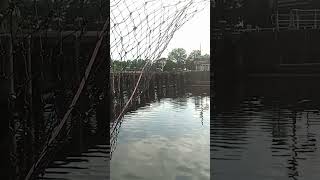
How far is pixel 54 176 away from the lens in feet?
6.84

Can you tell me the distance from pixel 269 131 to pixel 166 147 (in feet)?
2.55

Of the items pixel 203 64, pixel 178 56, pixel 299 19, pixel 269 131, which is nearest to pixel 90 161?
pixel 178 56

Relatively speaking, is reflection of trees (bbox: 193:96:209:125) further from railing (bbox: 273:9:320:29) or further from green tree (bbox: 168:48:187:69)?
railing (bbox: 273:9:320:29)

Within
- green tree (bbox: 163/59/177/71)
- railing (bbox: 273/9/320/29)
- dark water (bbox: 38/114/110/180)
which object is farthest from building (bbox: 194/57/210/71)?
dark water (bbox: 38/114/110/180)

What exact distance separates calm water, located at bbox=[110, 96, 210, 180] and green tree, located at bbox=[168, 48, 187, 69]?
0.86 feet

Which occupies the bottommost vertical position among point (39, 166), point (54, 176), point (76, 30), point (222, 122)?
point (54, 176)

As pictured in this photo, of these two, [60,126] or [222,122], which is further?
[222,122]

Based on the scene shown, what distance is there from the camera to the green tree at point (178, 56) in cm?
237

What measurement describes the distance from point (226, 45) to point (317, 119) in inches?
34.4

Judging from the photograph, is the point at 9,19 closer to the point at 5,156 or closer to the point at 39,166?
the point at 39,166

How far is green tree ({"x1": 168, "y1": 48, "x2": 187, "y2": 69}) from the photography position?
7.79ft

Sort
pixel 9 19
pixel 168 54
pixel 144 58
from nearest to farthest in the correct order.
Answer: pixel 9 19
pixel 144 58
pixel 168 54

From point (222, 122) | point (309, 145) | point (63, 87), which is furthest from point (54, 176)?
point (309, 145)

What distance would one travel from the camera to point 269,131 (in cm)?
259
